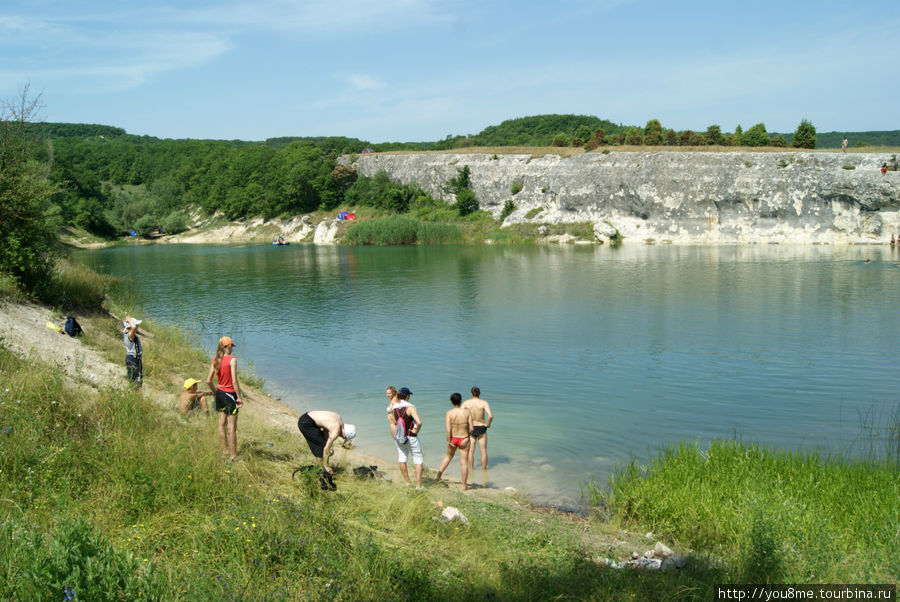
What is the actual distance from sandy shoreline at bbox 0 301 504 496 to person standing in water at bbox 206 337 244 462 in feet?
4.99

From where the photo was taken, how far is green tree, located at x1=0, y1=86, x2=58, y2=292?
14.2m

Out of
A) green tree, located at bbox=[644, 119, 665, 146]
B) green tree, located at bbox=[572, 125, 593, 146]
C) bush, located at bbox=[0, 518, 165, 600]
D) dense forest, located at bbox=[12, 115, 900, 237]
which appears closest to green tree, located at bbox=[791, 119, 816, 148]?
dense forest, located at bbox=[12, 115, 900, 237]

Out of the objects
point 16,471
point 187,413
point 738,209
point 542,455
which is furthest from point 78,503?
point 738,209

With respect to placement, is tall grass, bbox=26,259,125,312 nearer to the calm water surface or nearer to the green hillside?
the calm water surface

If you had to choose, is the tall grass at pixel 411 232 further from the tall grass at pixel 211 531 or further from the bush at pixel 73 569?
the bush at pixel 73 569

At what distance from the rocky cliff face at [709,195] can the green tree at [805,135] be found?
461cm

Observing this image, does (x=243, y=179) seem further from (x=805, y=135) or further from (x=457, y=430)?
(x=457, y=430)

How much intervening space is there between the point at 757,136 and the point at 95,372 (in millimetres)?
67195

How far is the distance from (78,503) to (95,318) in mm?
11414

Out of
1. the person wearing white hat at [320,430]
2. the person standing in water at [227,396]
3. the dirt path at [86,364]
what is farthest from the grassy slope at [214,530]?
the dirt path at [86,364]

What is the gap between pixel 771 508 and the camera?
6.92 metres

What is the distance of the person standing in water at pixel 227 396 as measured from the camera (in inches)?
328

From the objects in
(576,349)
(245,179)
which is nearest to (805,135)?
(576,349)

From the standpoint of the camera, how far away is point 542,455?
1120cm
